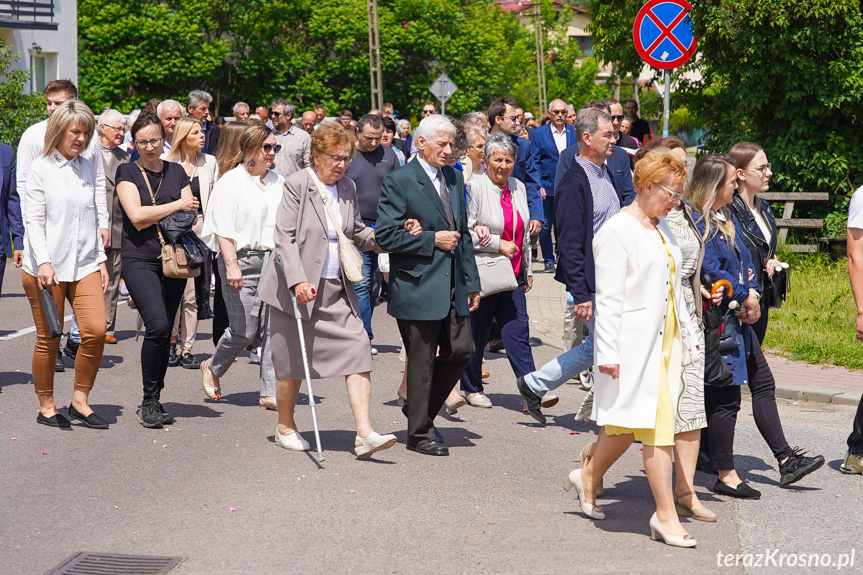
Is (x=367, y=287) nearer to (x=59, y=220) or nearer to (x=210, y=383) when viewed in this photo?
(x=210, y=383)

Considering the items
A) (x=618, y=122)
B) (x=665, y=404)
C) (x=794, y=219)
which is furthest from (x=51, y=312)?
(x=794, y=219)

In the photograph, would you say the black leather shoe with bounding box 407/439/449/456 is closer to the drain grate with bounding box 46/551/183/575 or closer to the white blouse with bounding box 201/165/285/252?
the white blouse with bounding box 201/165/285/252

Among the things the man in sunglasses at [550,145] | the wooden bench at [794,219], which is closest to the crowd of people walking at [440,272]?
the man in sunglasses at [550,145]

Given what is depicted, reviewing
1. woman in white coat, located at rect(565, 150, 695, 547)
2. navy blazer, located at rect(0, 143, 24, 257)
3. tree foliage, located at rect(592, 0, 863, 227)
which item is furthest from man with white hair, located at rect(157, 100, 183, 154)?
tree foliage, located at rect(592, 0, 863, 227)

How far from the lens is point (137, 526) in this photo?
204 inches

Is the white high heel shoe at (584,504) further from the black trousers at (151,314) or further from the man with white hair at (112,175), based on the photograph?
the man with white hair at (112,175)

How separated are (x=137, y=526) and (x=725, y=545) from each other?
2.73m

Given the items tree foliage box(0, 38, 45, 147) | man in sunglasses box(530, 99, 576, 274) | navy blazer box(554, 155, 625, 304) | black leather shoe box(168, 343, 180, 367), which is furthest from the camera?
tree foliage box(0, 38, 45, 147)

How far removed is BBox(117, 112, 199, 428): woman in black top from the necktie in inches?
72.1

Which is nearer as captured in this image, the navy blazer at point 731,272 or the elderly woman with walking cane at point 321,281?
the navy blazer at point 731,272

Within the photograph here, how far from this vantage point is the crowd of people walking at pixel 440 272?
16.6 ft

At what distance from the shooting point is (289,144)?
45.3 ft

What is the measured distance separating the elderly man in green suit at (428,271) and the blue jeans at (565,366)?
0.61 m

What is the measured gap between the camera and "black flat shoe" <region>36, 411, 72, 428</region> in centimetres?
711
